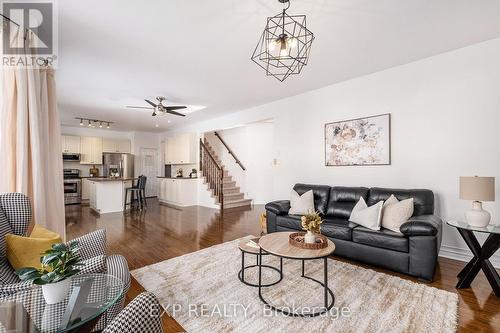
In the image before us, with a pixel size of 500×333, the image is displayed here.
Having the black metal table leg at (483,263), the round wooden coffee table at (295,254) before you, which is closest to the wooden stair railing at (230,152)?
the round wooden coffee table at (295,254)

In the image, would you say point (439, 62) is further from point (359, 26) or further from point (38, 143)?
point (38, 143)

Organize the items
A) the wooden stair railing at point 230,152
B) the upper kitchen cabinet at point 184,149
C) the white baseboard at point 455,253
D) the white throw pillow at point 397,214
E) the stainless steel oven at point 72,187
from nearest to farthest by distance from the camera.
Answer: the white throw pillow at point 397,214, the white baseboard at point 455,253, the upper kitchen cabinet at point 184,149, the stainless steel oven at point 72,187, the wooden stair railing at point 230,152

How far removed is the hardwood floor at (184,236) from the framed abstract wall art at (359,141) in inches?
66.9

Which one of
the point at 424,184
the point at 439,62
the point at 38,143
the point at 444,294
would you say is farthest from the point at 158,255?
the point at 439,62

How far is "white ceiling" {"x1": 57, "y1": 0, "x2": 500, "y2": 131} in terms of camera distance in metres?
2.17

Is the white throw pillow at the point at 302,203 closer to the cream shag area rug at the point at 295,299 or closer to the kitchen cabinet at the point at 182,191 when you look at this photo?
the cream shag area rug at the point at 295,299

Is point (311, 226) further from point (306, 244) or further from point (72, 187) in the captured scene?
point (72, 187)

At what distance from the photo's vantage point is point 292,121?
16.2ft

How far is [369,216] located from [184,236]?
3.06m

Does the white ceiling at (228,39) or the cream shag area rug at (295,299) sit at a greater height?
the white ceiling at (228,39)

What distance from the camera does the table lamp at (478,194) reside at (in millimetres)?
2330

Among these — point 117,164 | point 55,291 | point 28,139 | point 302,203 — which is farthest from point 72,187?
point 55,291

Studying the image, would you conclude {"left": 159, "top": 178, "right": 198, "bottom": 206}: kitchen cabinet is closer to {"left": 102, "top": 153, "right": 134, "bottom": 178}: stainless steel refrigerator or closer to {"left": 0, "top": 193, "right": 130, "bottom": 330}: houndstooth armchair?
{"left": 102, "top": 153, "right": 134, "bottom": 178}: stainless steel refrigerator

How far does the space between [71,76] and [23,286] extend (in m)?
3.68
